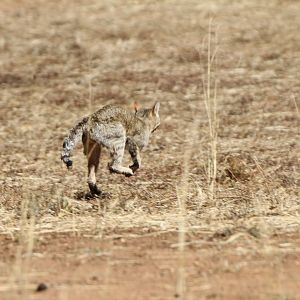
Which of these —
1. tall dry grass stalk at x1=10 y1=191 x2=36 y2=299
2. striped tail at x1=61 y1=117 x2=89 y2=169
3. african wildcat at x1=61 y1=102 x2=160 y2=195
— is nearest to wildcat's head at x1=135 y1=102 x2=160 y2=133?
african wildcat at x1=61 y1=102 x2=160 y2=195

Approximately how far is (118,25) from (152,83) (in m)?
4.79

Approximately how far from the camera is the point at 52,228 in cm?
841

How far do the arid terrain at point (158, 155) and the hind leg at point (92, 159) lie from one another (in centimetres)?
14

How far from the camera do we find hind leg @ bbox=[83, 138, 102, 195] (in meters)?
9.98

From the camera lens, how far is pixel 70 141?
31.8 feet

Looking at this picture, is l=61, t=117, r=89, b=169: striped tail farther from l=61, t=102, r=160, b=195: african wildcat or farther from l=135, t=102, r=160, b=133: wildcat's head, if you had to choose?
l=135, t=102, r=160, b=133: wildcat's head

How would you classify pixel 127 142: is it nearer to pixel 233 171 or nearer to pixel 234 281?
pixel 233 171

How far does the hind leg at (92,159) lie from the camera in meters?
9.98

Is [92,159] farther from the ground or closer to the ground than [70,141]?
closer to the ground

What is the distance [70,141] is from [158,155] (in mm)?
2957

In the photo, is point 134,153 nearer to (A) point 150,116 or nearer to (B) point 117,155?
(B) point 117,155

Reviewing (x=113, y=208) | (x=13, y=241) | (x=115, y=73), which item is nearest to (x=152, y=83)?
(x=115, y=73)

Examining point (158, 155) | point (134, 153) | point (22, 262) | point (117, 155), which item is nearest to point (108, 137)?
point (117, 155)

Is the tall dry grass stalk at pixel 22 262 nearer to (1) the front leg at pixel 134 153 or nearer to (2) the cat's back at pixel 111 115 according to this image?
(2) the cat's back at pixel 111 115
